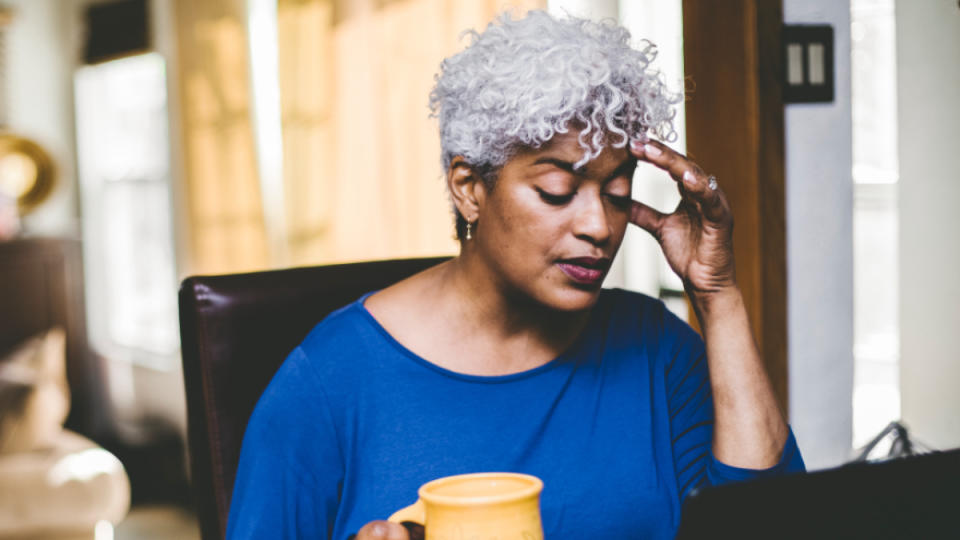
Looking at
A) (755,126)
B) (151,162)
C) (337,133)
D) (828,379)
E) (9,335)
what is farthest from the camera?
(151,162)

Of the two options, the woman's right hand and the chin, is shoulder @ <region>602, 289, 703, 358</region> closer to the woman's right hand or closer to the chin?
the chin

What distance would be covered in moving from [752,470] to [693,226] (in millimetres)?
319

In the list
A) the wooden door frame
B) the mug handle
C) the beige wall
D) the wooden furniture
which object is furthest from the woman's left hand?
the wooden furniture

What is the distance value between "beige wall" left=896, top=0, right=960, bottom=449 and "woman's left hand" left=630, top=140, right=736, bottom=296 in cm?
198

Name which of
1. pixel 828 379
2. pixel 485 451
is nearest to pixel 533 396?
pixel 485 451

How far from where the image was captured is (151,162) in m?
5.02

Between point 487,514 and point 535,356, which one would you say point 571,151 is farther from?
point 487,514

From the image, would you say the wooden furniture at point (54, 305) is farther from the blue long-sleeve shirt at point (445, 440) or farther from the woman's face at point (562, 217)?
the woman's face at point (562, 217)

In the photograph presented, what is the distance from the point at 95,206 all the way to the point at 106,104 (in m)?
0.60

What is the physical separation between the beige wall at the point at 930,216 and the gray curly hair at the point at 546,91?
205 centimetres

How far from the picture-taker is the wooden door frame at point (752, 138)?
189cm

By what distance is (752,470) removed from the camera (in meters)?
1.09

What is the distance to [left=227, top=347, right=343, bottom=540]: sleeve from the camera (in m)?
1.02

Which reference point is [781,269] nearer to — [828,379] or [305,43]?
[828,379]
